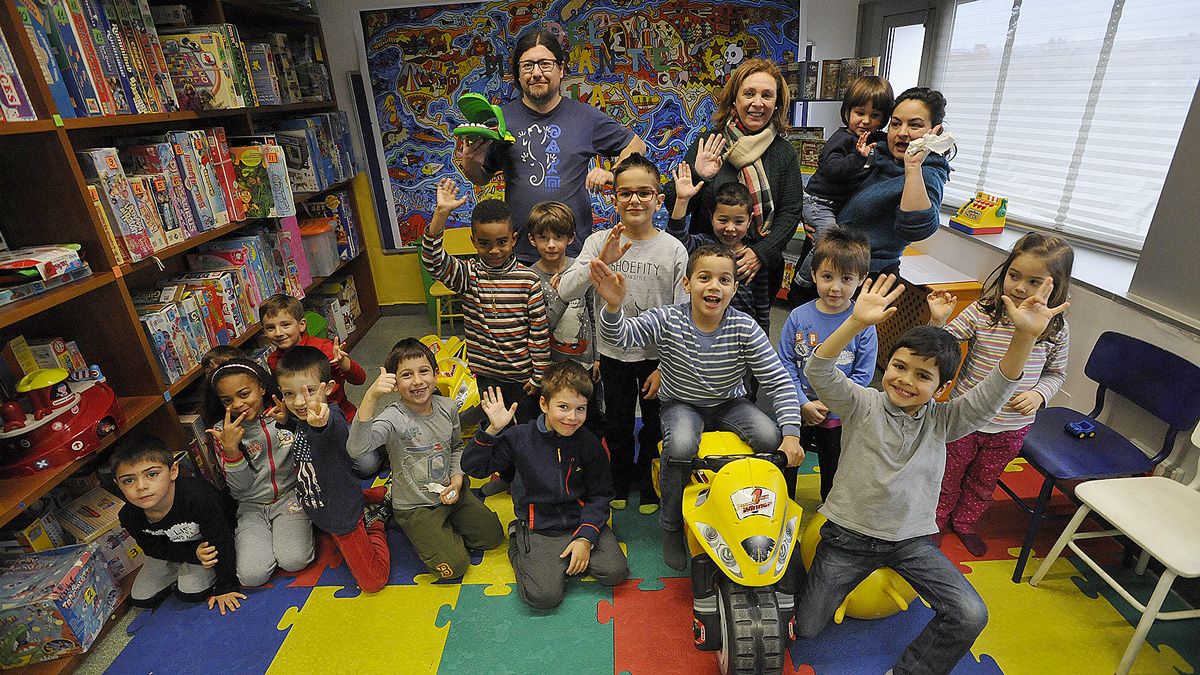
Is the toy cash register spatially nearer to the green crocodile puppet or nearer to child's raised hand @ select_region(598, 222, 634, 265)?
child's raised hand @ select_region(598, 222, 634, 265)

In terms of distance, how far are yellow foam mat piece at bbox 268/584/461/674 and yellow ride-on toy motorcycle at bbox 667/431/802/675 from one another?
922mm

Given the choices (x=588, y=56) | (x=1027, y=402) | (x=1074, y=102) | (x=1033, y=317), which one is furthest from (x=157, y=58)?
(x=1074, y=102)

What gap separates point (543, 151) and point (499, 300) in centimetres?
69

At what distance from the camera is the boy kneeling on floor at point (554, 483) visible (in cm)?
207

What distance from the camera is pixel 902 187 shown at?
2.30 meters

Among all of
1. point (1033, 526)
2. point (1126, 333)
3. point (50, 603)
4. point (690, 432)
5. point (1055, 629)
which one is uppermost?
point (1126, 333)

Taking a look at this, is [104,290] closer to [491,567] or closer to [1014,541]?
[491,567]

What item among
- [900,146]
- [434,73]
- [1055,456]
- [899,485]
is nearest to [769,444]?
[899,485]

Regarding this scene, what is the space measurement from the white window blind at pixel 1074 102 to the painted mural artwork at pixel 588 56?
119cm

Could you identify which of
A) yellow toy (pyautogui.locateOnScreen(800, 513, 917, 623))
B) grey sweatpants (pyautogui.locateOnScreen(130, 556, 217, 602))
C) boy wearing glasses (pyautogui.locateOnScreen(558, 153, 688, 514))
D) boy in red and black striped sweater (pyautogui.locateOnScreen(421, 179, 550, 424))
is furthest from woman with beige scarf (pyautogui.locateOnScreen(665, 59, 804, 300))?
grey sweatpants (pyautogui.locateOnScreen(130, 556, 217, 602))

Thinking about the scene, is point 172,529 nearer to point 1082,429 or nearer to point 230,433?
point 230,433

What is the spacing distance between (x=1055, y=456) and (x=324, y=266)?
3997 millimetres

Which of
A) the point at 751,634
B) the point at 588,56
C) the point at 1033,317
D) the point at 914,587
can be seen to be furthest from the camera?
the point at 588,56

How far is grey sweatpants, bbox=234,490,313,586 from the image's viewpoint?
7.34 ft
